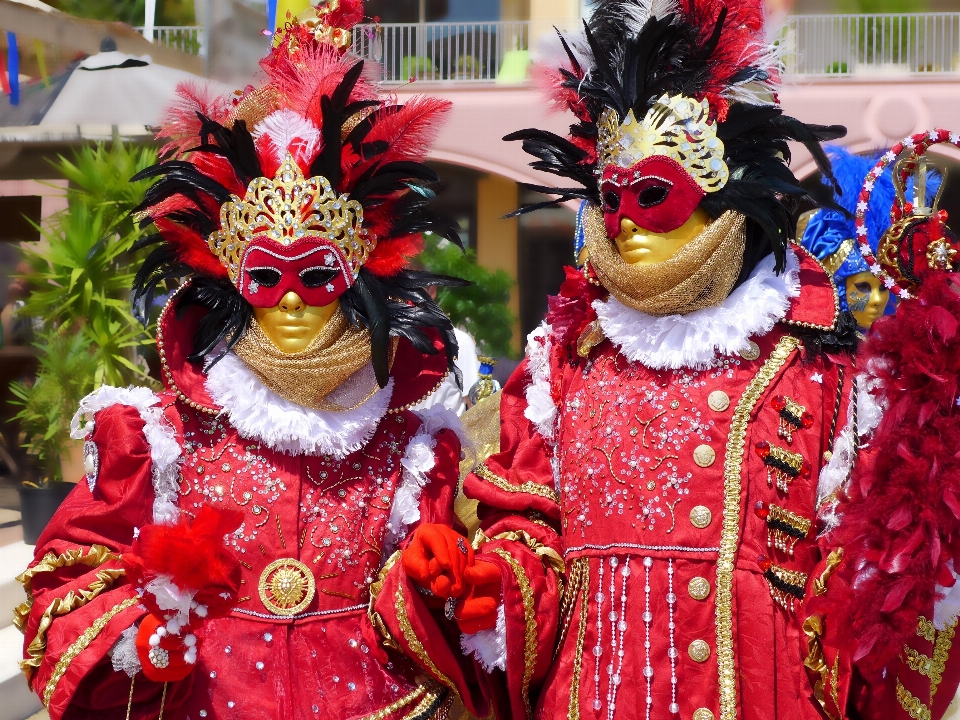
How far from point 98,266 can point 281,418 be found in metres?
4.41

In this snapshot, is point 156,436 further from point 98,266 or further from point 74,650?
point 98,266

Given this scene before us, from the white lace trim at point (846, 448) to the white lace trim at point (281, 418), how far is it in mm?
1143

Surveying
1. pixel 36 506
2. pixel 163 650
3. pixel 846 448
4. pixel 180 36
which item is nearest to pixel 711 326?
pixel 846 448

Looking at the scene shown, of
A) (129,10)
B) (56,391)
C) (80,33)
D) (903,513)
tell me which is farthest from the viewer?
(129,10)

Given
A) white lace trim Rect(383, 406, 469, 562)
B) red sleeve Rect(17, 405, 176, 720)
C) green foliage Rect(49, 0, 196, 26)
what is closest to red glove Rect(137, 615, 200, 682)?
red sleeve Rect(17, 405, 176, 720)

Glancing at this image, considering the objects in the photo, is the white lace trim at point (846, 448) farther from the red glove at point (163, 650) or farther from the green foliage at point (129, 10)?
the green foliage at point (129, 10)

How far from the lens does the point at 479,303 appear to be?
25.7ft

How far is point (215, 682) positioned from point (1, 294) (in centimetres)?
878

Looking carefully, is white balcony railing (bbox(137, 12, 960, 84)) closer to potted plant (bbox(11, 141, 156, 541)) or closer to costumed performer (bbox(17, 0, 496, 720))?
potted plant (bbox(11, 141, 156, 541))

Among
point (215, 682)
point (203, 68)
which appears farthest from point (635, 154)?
point (203, 68)

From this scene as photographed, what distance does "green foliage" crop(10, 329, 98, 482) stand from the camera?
6832 mm

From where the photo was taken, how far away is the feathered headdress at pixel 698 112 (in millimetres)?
2754

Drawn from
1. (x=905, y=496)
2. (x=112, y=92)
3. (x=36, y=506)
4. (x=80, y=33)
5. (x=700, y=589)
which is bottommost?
(x=36, y=506)

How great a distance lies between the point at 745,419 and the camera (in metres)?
2.75
